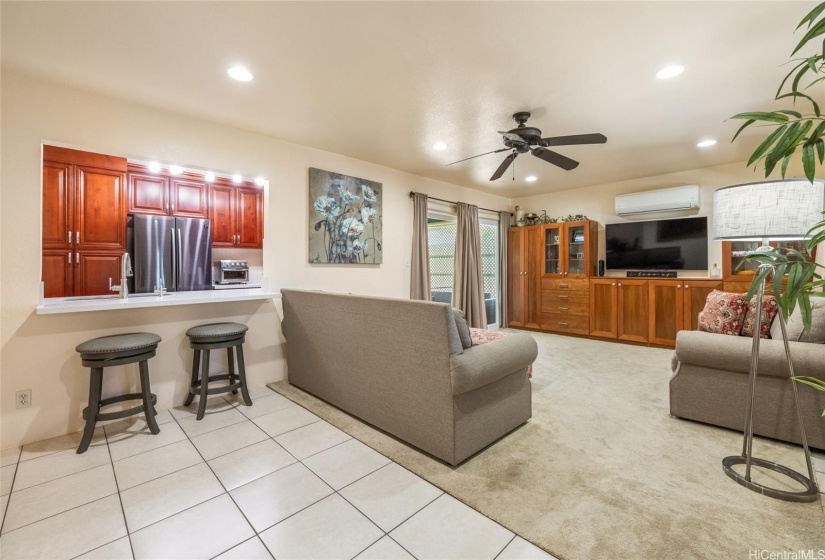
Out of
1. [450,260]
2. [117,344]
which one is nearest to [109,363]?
[117,344]

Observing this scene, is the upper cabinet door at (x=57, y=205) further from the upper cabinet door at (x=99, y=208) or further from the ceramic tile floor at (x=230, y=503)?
the ceramic tile floor at (x=230, y=503)

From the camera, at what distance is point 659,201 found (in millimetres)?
4941

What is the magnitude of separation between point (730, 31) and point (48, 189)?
5.11 m

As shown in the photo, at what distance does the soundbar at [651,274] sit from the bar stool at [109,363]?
5750 millimetres

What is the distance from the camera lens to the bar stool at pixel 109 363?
7.35 feet

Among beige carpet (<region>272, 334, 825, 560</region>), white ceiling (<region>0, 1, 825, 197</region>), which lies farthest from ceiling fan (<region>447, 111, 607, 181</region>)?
beige carpet (<region>272, 334, 825, 560</region>)

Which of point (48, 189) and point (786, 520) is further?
point (48, 189)

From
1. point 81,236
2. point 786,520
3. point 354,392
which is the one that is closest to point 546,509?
point 786,520

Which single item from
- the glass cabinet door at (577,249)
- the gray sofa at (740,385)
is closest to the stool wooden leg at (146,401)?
the gray sofa at (740,385)

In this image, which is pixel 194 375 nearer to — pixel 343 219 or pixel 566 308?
pixel 343 219

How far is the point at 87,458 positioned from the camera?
2.16m

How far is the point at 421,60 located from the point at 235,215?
11.0 feet

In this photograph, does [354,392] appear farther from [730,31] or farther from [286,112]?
[730,31]

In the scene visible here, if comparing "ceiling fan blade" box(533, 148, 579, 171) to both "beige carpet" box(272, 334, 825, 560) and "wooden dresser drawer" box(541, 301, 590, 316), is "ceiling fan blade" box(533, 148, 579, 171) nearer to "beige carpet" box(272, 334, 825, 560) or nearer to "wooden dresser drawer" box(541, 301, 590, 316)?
"beige carpet" box(272, 334, 825, 560)
